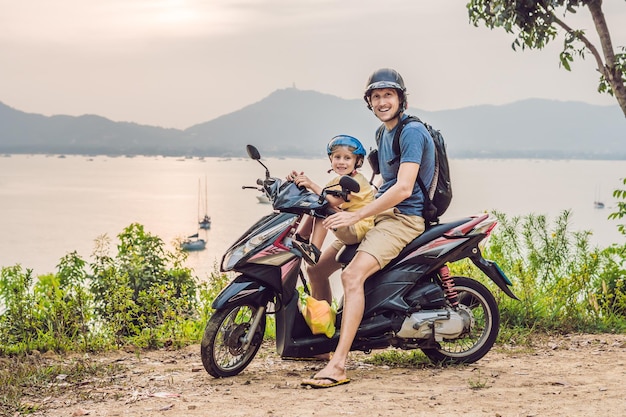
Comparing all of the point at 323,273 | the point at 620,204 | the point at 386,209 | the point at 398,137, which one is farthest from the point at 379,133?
the point at 620,204

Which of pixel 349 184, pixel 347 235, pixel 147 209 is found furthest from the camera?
pixel 147 209

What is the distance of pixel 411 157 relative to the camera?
14.9ft

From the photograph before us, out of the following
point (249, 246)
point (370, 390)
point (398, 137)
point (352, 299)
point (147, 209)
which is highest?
point (398, 137)

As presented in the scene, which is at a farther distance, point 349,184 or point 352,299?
point 352,299

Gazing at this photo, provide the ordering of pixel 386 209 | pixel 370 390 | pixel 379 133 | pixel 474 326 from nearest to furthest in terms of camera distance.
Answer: pixel 370 390 → pixel 386 209 → pixel 379 133 → pixel 474 326

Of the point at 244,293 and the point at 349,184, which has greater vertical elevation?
the point at 349,184

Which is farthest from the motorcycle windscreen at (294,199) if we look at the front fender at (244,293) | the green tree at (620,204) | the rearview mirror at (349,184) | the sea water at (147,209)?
the sea water at (147,209)

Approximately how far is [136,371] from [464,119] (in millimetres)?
134725

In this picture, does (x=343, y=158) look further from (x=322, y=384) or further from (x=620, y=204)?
(x=620, y=204)

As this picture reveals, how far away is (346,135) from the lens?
15.3 feet

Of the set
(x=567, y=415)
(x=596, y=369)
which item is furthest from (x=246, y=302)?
(x=596, y=369)

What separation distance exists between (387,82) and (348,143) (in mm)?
429

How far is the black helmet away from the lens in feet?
15.3

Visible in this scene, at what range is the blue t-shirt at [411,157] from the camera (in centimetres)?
457
